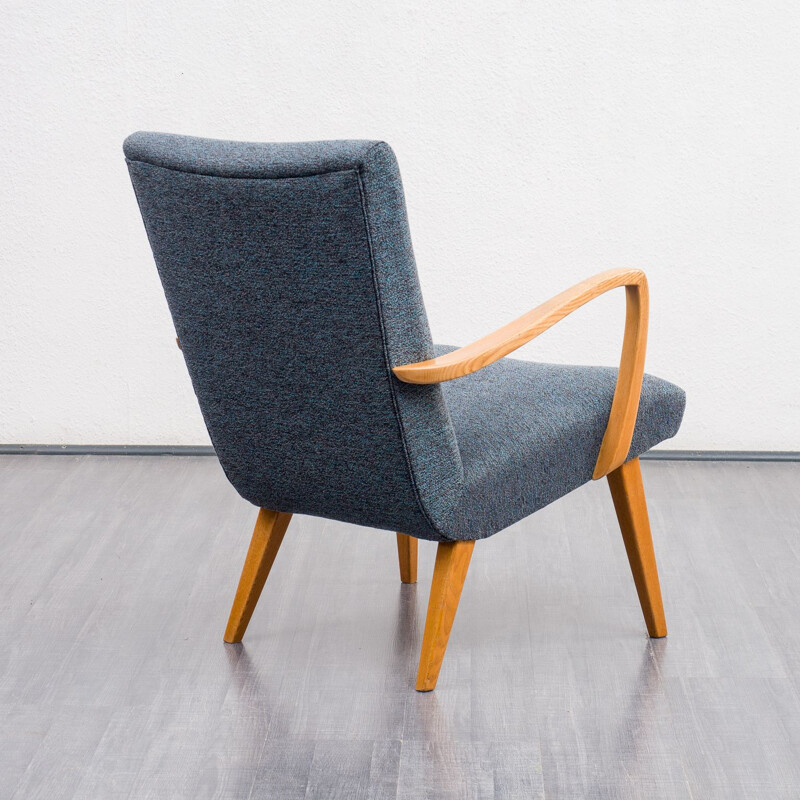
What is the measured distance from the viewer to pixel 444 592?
1652mm

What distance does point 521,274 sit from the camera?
2828mm

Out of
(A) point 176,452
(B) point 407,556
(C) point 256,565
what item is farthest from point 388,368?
(A) point 176,452

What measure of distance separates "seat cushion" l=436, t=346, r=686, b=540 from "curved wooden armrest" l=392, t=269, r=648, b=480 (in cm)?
3

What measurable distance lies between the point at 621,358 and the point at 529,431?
7.5 inches

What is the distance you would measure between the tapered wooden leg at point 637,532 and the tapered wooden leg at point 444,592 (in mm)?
334

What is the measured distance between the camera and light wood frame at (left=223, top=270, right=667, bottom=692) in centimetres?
149

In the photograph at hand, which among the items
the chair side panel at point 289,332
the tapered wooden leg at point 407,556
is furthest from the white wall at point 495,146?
the chair side panel at point 289,332

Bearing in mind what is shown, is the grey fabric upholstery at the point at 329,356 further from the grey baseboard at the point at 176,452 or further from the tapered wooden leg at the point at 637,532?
the grey baseboard at the point at 176,452

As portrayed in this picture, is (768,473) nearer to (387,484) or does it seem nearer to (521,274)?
(521,274)

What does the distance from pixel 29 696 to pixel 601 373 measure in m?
1.10

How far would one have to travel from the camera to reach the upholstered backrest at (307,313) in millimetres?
1399

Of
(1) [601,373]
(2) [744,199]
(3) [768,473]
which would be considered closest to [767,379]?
(3) [768,473]

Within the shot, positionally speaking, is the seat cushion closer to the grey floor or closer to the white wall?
the grey floor

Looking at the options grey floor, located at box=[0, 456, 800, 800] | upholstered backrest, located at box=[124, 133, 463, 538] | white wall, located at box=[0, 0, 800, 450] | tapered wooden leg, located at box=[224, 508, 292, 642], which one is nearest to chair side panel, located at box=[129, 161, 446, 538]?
upholstered backrest, located at box=[124, 133, 463, 538]
